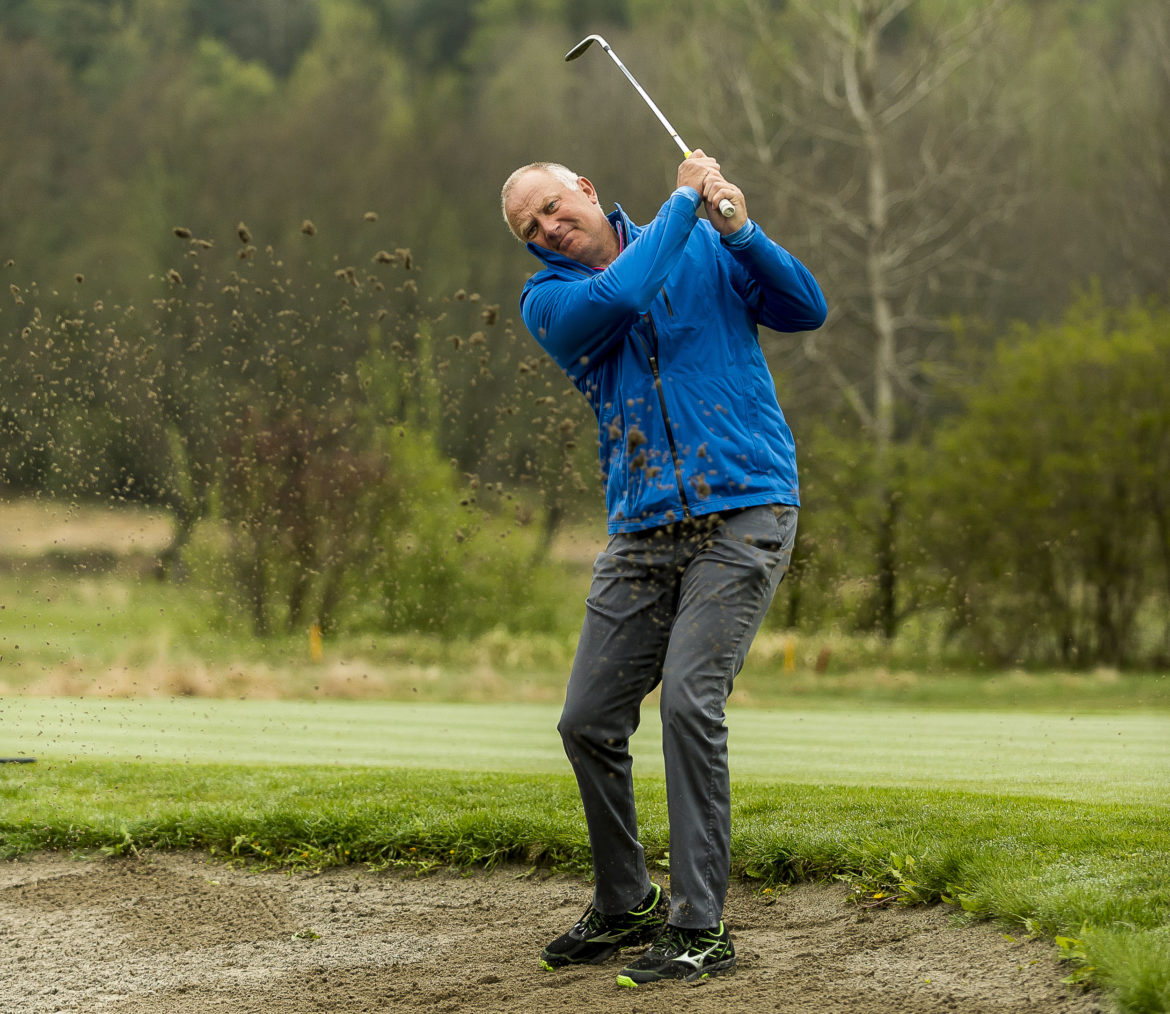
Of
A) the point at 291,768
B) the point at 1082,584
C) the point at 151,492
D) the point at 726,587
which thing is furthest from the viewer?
the point at 151,492

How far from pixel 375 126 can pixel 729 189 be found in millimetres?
25516

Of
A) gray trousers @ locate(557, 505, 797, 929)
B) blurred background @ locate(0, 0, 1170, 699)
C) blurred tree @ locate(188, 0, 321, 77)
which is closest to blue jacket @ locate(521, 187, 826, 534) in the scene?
gray trousers @ locate(557, 505, 797, 929)

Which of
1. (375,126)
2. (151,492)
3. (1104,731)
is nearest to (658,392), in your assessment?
(1104,731)

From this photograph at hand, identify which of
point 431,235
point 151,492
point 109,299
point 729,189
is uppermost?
point 431,235

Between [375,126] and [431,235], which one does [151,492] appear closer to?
[431,235]

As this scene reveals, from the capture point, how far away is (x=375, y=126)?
90.8 feet

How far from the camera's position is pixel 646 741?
31.3 ft

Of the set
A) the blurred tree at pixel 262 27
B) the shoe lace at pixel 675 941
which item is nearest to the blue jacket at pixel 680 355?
the shoe lace at pixel 675 941

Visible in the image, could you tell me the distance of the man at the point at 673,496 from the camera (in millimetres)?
3551

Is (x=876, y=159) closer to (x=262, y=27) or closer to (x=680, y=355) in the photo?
(x=262, y=27)

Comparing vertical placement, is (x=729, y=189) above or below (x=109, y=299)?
below

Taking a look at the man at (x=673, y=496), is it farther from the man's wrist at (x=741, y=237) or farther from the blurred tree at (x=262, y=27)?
the blurred tree at (x=262, y=27)

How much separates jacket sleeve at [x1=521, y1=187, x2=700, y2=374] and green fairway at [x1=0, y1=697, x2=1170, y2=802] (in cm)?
371

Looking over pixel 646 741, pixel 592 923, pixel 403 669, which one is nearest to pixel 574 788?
pixel 592 923
